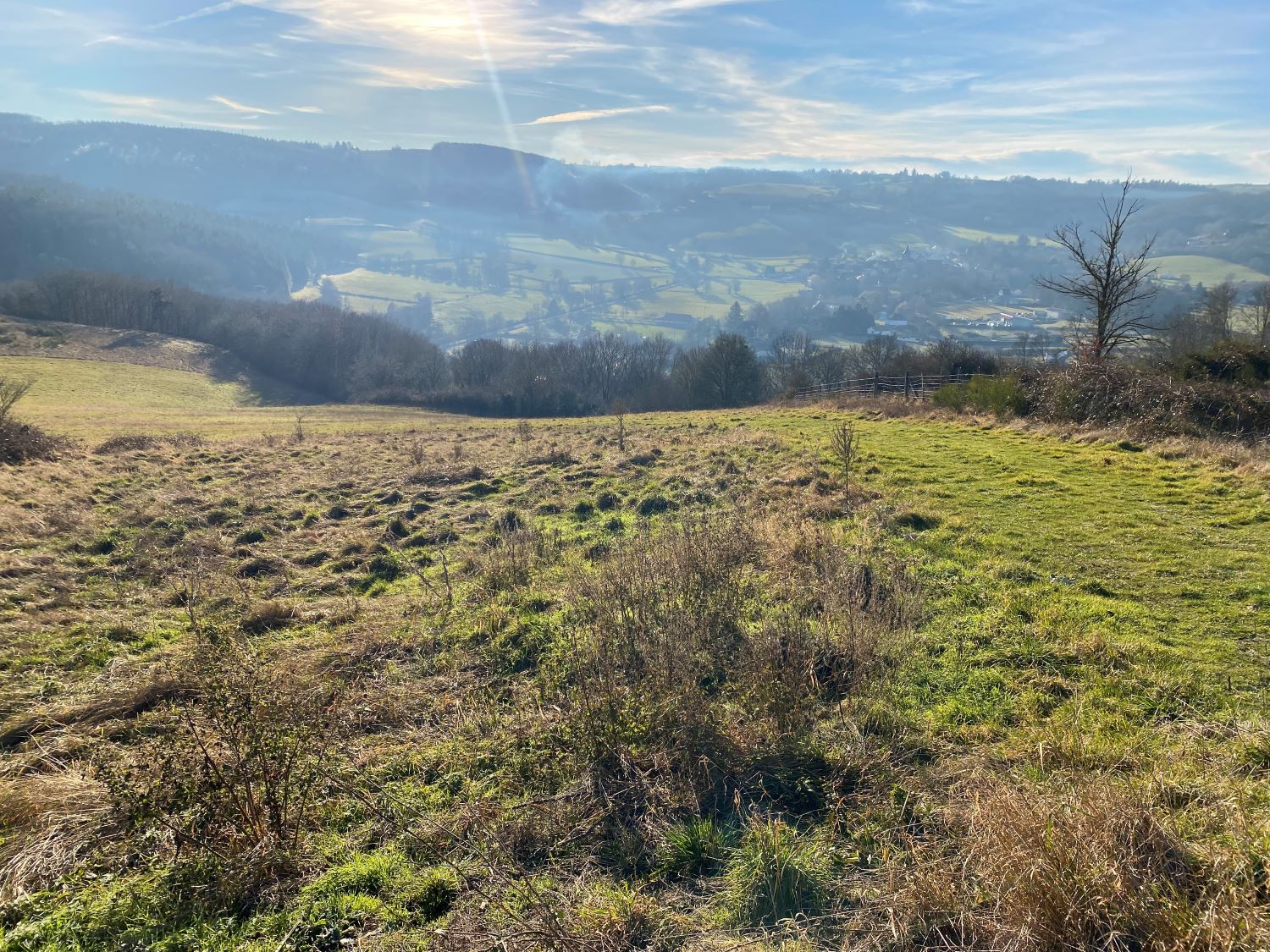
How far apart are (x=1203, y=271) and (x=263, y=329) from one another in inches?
7716

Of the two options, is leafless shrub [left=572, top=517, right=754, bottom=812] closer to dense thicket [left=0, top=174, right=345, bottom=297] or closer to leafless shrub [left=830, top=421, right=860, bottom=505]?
leafless shrub [left=830, top=421, right=860, bottom=505]

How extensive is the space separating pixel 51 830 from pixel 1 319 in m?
90.8

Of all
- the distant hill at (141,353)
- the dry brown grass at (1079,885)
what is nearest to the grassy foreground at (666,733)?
the dry brown grass at (1079,885)

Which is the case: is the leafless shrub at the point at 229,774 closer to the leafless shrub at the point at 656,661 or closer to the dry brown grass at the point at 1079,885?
the leafless shrub at the point at 656,661

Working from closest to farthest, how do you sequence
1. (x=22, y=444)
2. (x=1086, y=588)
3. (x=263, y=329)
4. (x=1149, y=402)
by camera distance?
1. (x=1086, y=588)
2. (x=22, y=444)
3. (x=1149, y=402)
4. (x=263, y=329)

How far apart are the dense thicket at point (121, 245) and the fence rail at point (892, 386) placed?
135 metres

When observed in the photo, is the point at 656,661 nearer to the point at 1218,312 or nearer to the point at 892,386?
the point at 892,386

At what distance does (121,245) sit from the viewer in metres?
153

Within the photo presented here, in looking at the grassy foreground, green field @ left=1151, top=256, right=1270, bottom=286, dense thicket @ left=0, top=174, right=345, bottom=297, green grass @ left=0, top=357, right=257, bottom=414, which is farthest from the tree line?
green field @ left=1151, top=256, right=1270, bottom=286

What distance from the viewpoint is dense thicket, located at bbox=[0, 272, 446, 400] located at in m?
76.8

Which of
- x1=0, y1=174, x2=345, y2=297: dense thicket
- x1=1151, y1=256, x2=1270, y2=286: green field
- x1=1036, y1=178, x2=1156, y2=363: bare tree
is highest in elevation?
x1=0, y1=174, x2=345, y2=297: dense thicket

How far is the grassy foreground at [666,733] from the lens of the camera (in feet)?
11.1

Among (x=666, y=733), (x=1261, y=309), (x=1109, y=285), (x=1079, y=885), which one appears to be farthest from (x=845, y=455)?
(x=1261, y=309)

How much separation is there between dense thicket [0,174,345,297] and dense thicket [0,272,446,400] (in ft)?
142
